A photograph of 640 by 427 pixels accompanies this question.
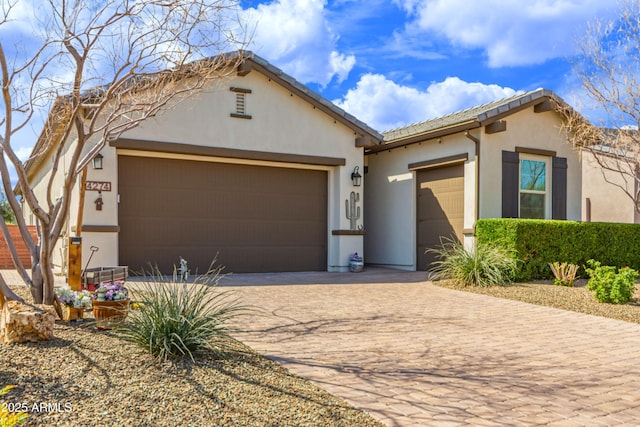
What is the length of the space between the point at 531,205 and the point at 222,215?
7415 mm

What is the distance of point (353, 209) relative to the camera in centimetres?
1305

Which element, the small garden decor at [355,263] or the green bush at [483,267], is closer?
the green bush at [483,267]

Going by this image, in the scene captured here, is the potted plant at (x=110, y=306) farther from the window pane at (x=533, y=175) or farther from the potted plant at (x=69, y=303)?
the window pane at (x=533, y=175)

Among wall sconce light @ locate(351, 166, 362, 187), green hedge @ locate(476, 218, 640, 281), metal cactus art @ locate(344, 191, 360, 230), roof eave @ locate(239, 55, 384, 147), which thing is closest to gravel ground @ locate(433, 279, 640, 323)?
green hedge @ locate(476, 218, 640, 281)

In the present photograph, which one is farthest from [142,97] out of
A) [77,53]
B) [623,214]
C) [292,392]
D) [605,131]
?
[623,214]

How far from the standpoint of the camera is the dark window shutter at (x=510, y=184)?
12502mm

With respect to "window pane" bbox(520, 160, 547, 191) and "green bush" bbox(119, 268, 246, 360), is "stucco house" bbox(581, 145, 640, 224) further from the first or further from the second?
"green bush" bbox(119, 268, 246, 360)

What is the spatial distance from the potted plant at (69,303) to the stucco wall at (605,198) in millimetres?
16939

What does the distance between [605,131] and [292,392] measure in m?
10.1

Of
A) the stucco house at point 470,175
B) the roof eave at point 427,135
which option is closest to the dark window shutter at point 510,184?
the stucco house at point 470,175

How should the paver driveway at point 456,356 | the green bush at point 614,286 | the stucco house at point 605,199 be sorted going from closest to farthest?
the paver driveway at point 456,356
the green bush at point 614,286
the stucco house at point 605,199

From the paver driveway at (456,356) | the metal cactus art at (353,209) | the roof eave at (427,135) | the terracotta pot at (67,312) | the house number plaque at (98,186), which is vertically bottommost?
the paver driveway at (456,356)

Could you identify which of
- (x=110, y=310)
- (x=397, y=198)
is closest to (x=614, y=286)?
(x=397, y=198)

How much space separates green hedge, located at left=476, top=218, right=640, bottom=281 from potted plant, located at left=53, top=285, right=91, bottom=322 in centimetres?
802
